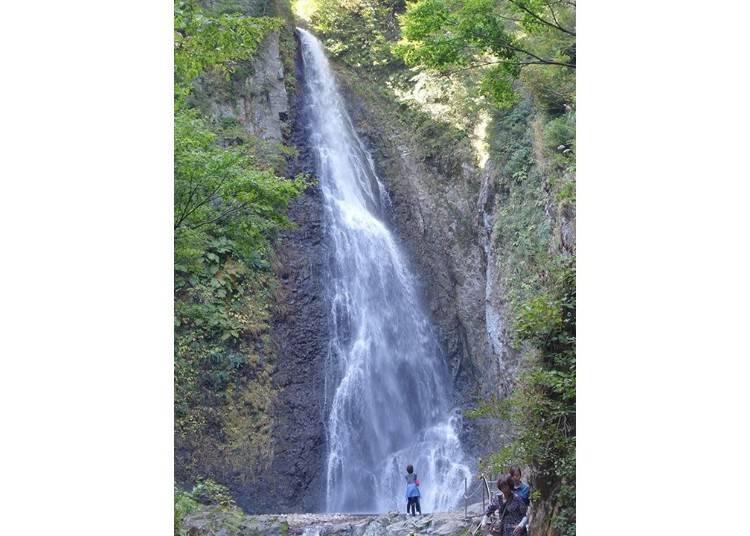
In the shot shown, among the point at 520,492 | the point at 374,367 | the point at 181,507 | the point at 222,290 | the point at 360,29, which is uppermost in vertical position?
the point at 360,29

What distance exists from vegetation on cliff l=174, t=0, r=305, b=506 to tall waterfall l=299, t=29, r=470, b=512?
97cm

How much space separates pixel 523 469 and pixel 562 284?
150cm

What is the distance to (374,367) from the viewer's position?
1069 cm

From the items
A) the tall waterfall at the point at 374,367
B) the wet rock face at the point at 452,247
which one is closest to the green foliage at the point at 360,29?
the wet rock face at the point at 452,247

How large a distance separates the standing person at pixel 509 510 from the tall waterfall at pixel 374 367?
4129 millimetres

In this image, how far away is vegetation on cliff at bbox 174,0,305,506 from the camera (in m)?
6.41

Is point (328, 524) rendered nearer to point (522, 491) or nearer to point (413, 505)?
point (413, 505)

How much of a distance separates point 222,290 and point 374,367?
7.20 feet

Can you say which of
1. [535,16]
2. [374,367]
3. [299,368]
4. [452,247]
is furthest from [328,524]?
[535,16]

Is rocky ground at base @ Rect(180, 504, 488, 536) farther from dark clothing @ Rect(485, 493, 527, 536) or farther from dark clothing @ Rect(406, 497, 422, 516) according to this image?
dark clothing @ Rect(485, 493, 527, 536)

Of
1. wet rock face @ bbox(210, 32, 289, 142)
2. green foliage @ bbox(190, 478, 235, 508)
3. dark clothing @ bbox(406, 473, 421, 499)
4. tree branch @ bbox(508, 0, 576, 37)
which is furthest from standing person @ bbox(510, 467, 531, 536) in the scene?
wet rock face @ bbox(210, 32, 289, 142)

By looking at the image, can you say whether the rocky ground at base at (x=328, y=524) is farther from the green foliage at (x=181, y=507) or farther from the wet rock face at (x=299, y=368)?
the wet rock face at (x=299, y=368)
